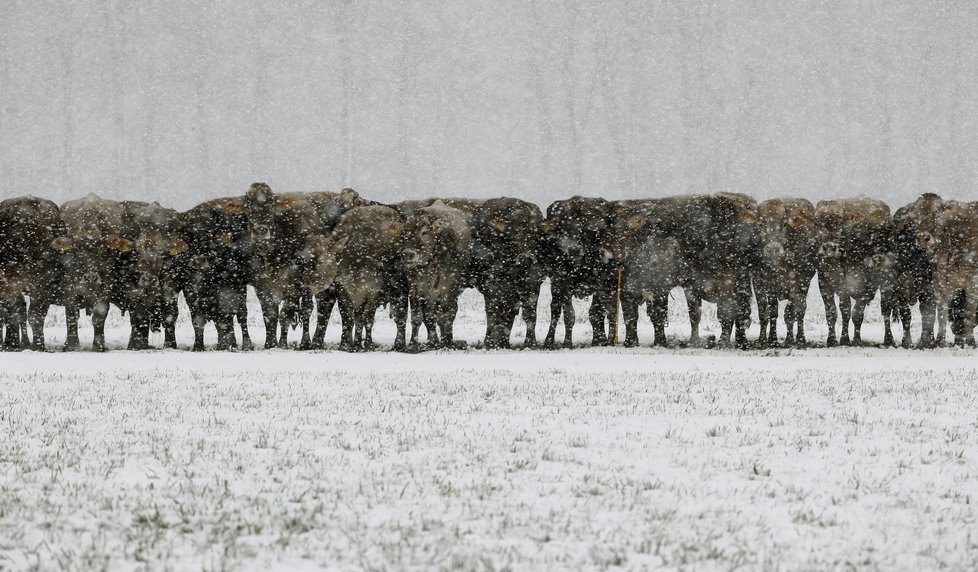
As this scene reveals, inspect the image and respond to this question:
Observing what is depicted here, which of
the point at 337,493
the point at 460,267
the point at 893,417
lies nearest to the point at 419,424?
the point at 337,493

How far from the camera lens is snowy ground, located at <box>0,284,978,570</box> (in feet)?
17.5

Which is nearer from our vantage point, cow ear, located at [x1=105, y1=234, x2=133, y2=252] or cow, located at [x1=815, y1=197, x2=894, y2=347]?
cow ear, located at [x1=105, y1=234, x2=133, y2=252]

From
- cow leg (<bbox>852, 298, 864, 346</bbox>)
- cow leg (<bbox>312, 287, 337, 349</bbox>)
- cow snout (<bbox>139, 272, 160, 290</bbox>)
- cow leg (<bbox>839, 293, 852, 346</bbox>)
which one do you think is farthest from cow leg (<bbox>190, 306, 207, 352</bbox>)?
cow leg (<bbox>852, 298, 864, 346</bbox>)

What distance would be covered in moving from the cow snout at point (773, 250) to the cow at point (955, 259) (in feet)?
9.56

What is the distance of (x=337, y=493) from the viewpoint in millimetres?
6336

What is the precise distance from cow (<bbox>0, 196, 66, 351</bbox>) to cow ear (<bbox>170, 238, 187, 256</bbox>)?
2037mm

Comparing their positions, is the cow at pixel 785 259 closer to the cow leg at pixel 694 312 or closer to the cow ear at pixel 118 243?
the cow leg at pixel 694 312

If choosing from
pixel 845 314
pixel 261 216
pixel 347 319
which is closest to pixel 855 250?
pixel 845 314

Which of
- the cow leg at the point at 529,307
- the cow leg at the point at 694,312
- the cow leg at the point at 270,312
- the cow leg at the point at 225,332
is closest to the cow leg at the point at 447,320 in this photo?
the cow leg at the point at 529,307

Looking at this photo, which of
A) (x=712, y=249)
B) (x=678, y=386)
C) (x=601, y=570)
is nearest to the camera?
(x=601, y=570)

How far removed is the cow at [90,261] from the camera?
17.9 metres

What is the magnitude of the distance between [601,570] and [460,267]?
14.1m

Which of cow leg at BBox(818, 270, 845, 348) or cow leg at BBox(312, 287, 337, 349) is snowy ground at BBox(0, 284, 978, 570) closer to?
cow leg at BBox(312, 287, 337, 349)

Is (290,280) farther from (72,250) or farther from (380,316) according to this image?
(380,316)
